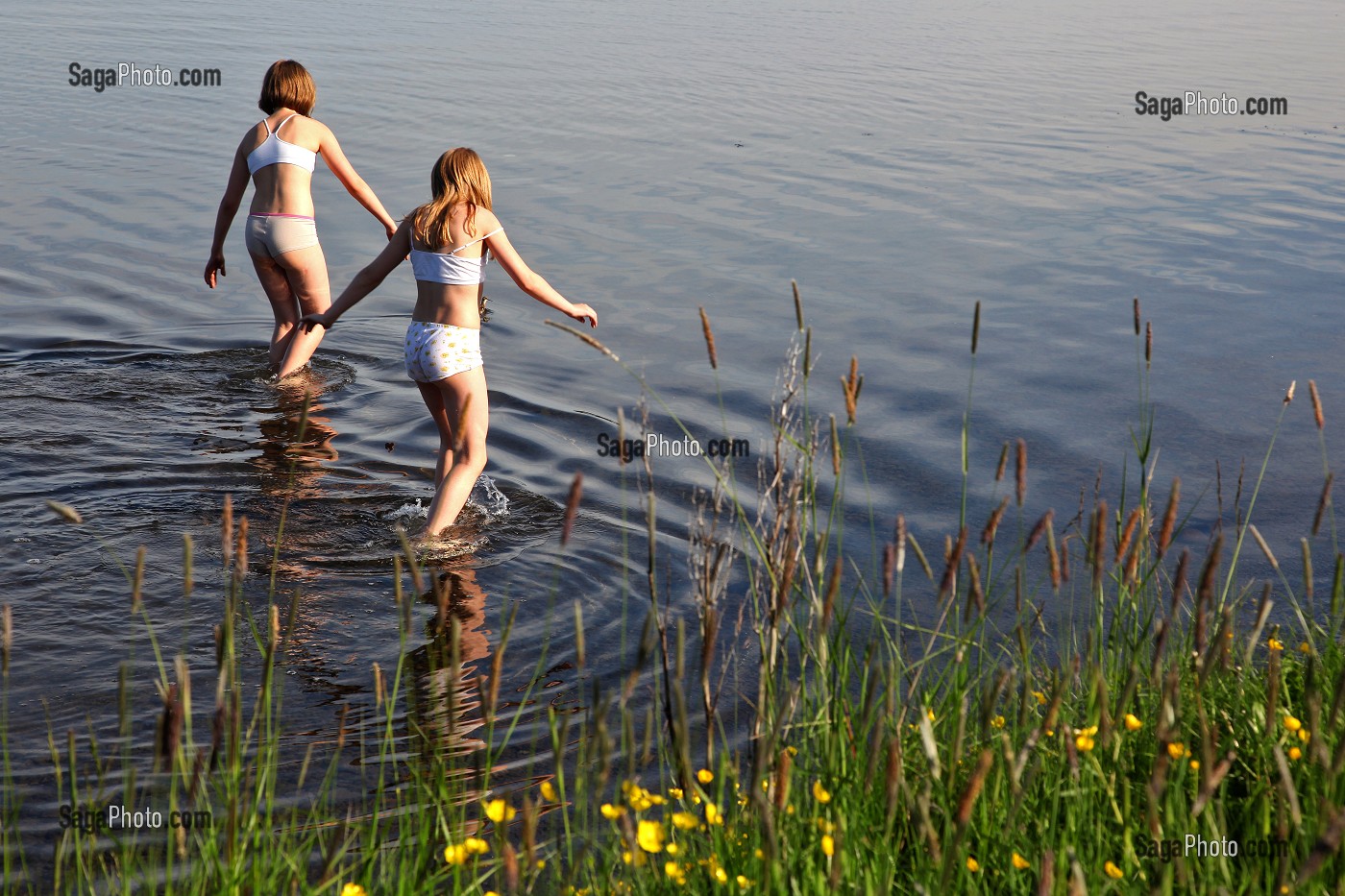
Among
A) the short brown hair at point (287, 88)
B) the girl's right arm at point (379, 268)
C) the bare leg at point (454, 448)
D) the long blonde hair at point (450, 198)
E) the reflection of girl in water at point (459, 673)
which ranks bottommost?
the reflection of girl in water at point (459, 673)

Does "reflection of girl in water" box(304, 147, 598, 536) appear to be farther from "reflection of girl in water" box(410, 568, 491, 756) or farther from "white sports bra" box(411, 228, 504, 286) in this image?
Answer: "reflection of girl in water" box(410, 568, 491, 756)

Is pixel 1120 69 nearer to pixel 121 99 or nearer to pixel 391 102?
pixel 391 102

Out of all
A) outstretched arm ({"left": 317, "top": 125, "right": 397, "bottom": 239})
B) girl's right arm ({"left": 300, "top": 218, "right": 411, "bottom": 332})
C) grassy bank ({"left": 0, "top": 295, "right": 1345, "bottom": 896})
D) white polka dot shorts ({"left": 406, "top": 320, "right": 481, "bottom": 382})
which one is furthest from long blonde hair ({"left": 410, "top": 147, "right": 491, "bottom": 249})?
grassy bank ({"left": 0, "top": 295, "right": 1345, "bottom": 896})

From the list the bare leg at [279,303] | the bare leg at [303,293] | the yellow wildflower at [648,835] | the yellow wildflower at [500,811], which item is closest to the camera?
the yellow wildflower at [500,811]

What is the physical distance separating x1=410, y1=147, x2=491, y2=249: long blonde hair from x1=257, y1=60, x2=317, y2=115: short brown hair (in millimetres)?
2372

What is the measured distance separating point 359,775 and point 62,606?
1804 millimetres

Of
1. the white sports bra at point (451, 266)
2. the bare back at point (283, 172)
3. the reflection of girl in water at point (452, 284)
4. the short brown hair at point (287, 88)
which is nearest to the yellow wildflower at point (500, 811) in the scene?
the reflection of girl in water at point (452, 284)

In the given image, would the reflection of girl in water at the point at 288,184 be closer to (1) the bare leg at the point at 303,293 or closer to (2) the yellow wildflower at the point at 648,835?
(1) the bare leg at the point at 303,293

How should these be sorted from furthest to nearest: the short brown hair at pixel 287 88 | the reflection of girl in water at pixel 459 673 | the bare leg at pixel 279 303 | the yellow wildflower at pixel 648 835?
the bare leg at pixel 279 303
the short brown hair at pixel 287 88
the reflection of girl in water at pixel 459 673
the yellow wildflower at pixel 648 835

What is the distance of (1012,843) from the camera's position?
2.76m

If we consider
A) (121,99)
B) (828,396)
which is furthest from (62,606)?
(121,99)

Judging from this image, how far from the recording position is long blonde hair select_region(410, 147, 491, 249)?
573 centimetres

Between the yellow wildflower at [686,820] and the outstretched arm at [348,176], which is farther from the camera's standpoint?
the outstretched arm at [348,176]

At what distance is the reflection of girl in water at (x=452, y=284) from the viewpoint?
18.9 ft
